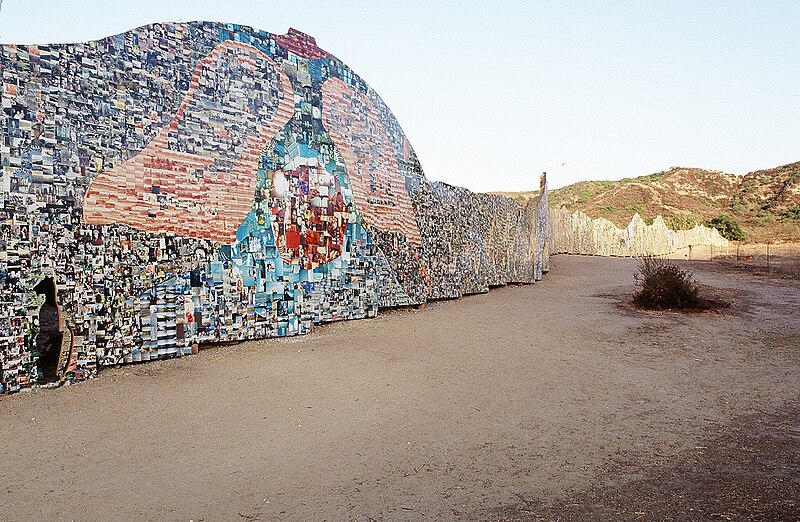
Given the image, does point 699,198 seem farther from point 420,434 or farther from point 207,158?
point 420,434

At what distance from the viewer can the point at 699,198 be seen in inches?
1937

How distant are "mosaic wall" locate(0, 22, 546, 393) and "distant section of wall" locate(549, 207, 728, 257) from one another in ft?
62.6

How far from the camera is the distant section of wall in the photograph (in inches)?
1046

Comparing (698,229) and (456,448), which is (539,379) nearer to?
(456,448)

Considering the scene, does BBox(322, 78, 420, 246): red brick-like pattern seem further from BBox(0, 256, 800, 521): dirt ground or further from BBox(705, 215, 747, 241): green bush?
BBox(705, 215, 747, 241): green bush

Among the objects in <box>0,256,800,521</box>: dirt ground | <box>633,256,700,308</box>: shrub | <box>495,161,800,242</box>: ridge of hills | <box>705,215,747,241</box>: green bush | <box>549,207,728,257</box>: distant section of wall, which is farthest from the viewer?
<box>495,161,800,242</box>: ridge of hills

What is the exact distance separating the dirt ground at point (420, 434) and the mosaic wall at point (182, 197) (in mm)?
527

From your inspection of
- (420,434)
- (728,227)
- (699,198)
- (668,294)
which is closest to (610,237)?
(728,227)

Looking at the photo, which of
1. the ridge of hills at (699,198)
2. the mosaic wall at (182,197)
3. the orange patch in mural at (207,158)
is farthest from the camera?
the ridge of hills at (699,198)

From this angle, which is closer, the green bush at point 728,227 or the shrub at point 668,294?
the shrub at point 668,294

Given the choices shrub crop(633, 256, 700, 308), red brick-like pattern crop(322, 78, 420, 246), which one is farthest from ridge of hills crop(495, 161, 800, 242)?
red brick-like pattern crop(322, 78, 420, 246)

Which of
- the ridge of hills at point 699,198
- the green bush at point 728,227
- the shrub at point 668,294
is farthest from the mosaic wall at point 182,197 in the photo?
the green bush at point 728,227

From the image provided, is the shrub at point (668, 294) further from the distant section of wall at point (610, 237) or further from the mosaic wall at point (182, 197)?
the distant section of wall at point (610, 237)

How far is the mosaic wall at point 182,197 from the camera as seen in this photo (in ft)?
15.3
